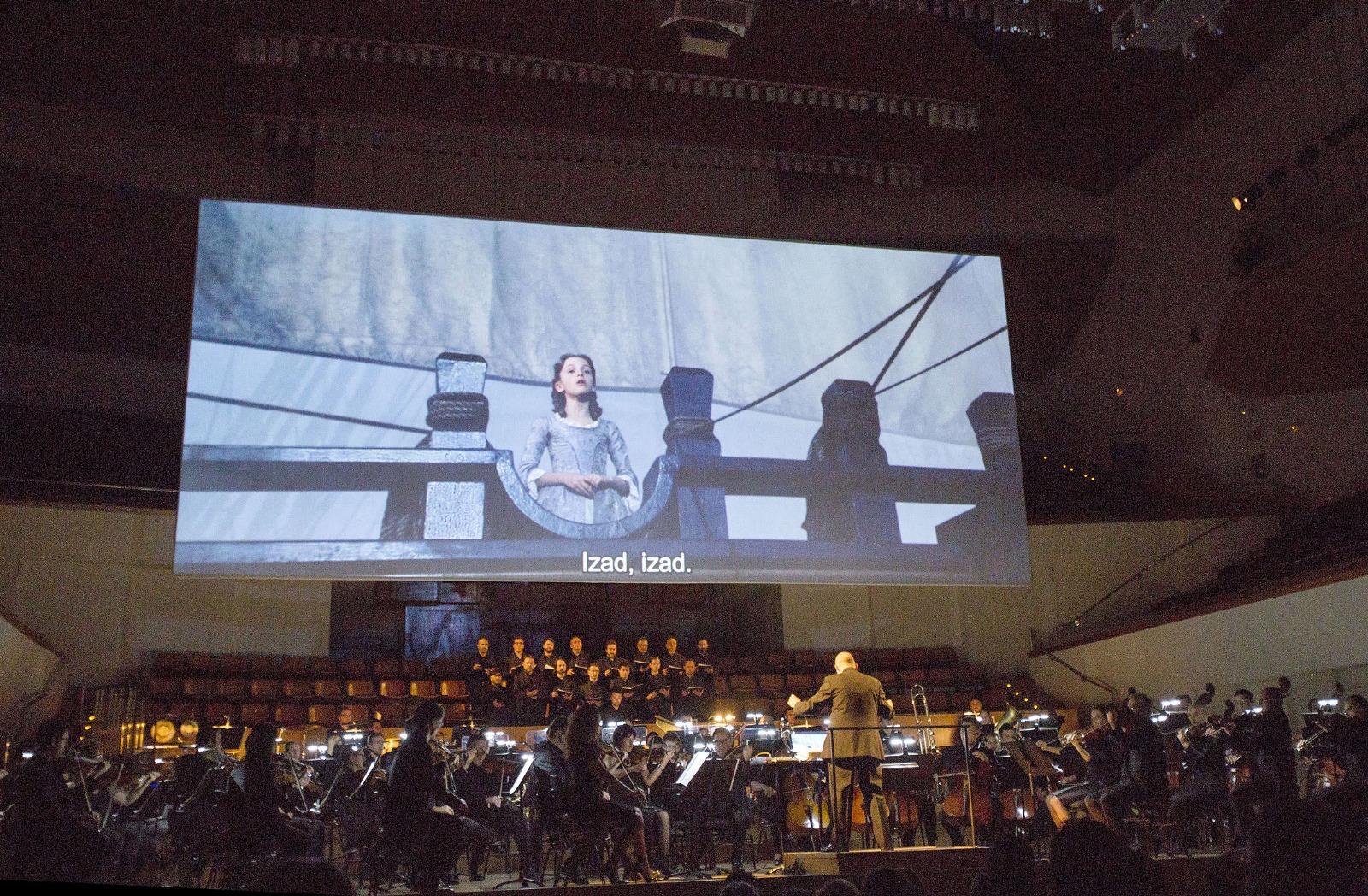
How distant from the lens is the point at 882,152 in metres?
14.5

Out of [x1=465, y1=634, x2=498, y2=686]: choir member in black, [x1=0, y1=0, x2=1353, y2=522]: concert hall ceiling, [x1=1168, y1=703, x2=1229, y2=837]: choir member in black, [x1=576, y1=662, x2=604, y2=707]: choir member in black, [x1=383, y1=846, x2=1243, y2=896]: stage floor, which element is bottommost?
[x1=383, y1=846, x2=1243, y2=896]: stage floor

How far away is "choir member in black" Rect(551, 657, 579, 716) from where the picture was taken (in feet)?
42.2

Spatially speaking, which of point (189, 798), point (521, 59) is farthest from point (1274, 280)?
point (189, 798)

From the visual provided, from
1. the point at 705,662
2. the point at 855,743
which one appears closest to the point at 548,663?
the point at 705,662

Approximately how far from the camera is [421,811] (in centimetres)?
653

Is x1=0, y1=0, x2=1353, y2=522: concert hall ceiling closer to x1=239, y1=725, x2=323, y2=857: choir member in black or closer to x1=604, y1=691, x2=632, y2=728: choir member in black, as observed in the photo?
x1=604, y1=691, x2=632, y2=728: choir member in black

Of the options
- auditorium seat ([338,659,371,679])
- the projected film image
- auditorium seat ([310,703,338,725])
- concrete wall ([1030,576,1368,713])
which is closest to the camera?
the projected film image

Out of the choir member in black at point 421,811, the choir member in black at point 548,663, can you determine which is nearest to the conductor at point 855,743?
the choir member in black at point 421,811

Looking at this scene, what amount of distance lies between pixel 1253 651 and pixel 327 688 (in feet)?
33.5

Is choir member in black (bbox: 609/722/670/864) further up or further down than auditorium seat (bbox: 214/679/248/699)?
further down

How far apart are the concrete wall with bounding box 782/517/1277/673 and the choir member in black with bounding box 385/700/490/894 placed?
10.8 m

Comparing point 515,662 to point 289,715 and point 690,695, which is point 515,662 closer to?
point 690,695

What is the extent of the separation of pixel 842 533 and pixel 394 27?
21.8 feet

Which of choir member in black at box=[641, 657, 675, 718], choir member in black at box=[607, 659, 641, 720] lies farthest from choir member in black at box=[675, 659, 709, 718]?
choir member in black at box=[607, 659, 641, 720]
